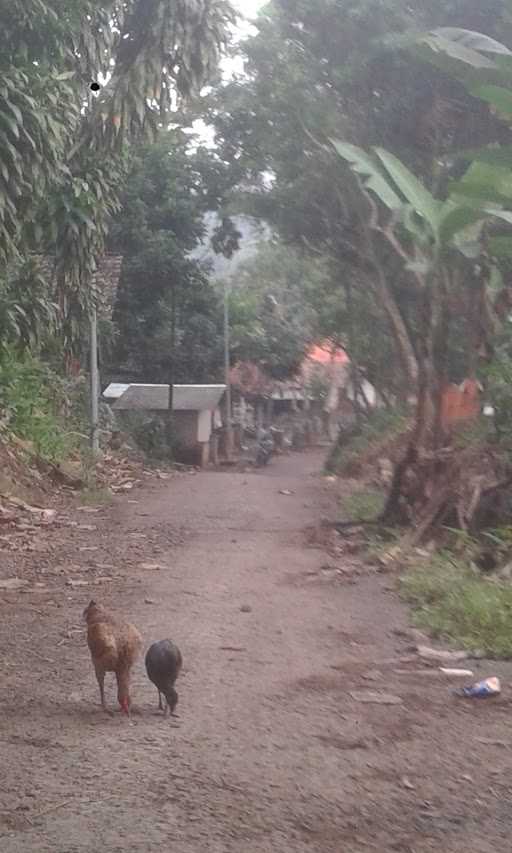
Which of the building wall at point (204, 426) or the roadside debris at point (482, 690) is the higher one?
the roadside debris at point (482, 690)

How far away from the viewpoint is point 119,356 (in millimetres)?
30359

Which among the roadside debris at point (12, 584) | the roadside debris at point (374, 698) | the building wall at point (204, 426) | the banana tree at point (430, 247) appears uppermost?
the banana tree at point (430, 247)

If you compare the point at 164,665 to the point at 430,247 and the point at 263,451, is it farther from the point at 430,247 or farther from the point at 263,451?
the point at 263,451

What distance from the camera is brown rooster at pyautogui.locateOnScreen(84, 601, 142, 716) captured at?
5184mm

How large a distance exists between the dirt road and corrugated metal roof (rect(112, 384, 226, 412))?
19932 mm

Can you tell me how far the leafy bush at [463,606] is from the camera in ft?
23.8

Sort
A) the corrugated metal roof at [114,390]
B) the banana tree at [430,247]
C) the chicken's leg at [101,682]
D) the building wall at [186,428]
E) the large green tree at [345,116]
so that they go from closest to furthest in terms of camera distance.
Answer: the chicken's leg at [101,682]
the banana tree at [430,247]
the large green tree at [345,116]
the corrugated metal roof at [114,390]
the building wall at [186,428]

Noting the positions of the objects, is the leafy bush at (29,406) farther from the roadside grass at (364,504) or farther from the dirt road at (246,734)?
the dirt road at (246,734)

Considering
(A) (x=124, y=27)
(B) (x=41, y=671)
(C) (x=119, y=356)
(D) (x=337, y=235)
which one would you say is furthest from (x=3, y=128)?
(C) (x=119, y=356)

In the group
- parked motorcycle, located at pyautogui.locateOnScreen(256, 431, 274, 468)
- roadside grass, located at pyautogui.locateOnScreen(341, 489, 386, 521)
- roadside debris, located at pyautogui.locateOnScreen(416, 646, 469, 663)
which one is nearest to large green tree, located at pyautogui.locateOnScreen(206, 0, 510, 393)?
roadside grass, located at pyautogui.locateOnScreen(341, 489, 386, 521)

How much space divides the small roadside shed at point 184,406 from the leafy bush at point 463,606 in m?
20.4

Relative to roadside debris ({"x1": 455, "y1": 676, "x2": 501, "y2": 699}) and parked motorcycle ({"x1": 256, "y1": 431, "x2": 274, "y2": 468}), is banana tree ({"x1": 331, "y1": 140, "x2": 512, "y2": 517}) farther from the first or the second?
parked motorcycle ({"x1": 256, "y1": 431, "x2": 274, "y2": 468})

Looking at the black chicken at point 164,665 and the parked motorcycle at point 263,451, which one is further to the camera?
the parked motorcycle at point 263,451

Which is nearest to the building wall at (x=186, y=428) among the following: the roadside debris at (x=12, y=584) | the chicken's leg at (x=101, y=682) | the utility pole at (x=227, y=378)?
the utility pole at (x=227, y=378)
